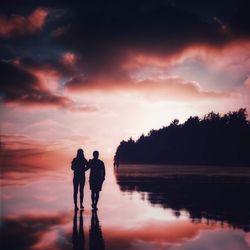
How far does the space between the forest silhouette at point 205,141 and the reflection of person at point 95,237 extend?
375 feet

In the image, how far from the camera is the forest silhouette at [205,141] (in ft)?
449

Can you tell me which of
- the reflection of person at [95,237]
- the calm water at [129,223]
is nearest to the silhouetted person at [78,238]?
the calm water at [129,223]

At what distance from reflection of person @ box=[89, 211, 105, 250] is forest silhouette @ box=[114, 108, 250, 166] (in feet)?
375

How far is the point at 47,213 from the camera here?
16219 millimetres

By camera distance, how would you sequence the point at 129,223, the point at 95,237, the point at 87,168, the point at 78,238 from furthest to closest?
the point at 87,168
the point at 129,223
the point at 95,237
the point at 78,238

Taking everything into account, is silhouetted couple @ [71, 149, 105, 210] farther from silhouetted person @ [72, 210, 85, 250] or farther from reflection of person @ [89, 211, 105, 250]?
silhouetted person @ [72, 210, 85, 250]

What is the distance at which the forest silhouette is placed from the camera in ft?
449

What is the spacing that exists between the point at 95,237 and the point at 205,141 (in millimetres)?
141272

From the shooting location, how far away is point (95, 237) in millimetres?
11242

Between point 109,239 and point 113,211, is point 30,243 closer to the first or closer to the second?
point 109,239

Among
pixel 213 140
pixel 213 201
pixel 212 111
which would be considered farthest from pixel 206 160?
pixel 213 201

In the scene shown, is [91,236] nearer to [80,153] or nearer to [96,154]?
[96,154]

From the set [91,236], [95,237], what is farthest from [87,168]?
[95,237]

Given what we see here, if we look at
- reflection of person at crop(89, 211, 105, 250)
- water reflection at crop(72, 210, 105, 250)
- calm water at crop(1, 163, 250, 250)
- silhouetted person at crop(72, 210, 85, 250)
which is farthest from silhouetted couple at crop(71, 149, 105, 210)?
silhouetted person at crop(72, 210, 85, 250)
